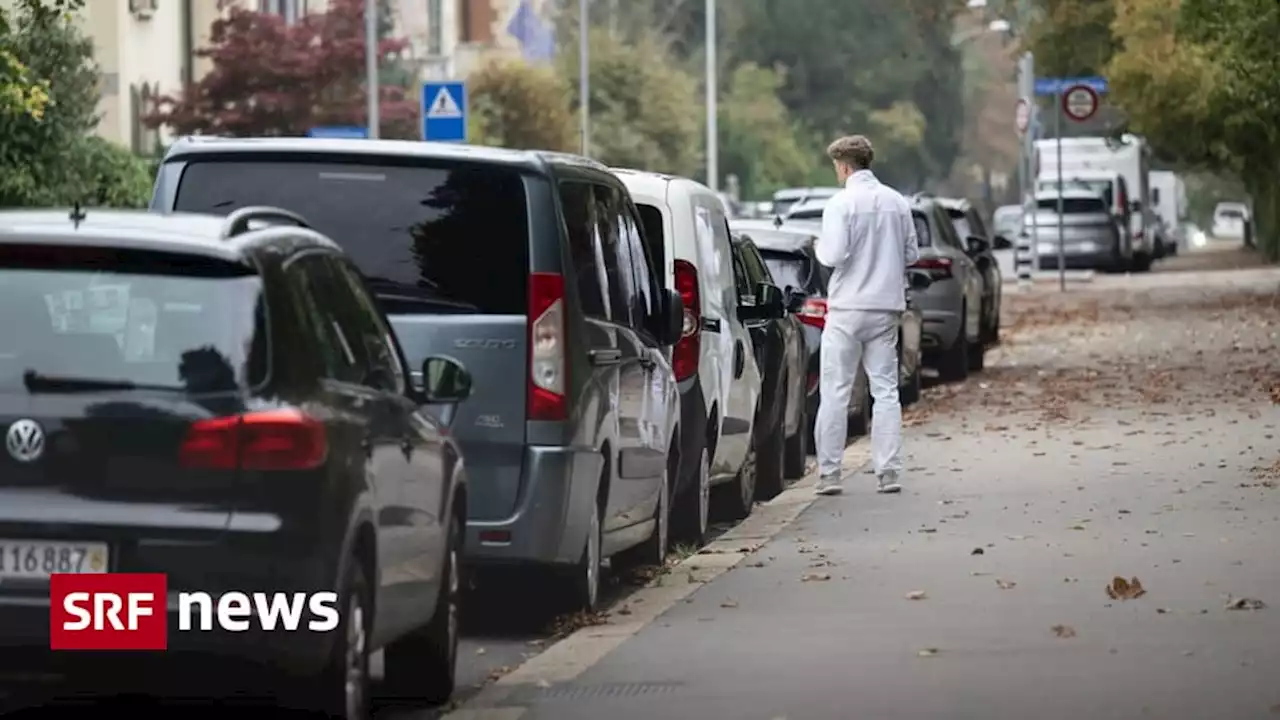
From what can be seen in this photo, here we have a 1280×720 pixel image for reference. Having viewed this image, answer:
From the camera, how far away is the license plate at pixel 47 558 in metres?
7.75

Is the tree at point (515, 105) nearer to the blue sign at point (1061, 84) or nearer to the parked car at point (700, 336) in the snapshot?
the blue sign at point (1061, 84)

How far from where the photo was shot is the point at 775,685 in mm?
9852

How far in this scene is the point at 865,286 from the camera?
16.9 m

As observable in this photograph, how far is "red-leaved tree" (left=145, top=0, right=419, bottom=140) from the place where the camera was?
174 feet

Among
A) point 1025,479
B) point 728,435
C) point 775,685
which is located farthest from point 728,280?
point 775,685

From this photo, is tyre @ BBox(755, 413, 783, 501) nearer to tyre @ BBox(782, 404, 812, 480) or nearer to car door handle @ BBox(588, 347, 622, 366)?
tyre @ BBox(782, 404, 812, 480)

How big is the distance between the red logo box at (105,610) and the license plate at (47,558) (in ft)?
0.07

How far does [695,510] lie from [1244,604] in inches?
157

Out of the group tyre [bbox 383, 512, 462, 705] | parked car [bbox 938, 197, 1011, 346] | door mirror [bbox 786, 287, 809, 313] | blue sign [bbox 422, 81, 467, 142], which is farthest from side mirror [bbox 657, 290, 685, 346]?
blue sign [bbox 422, 81, 467, 142]

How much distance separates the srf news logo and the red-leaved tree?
44657mm

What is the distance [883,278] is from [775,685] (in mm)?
7266

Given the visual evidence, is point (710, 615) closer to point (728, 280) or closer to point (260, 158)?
point (260, 158)

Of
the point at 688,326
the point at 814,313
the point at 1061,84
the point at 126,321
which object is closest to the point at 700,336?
the point at 688,326

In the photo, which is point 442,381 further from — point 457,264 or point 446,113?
→ point 446,113
